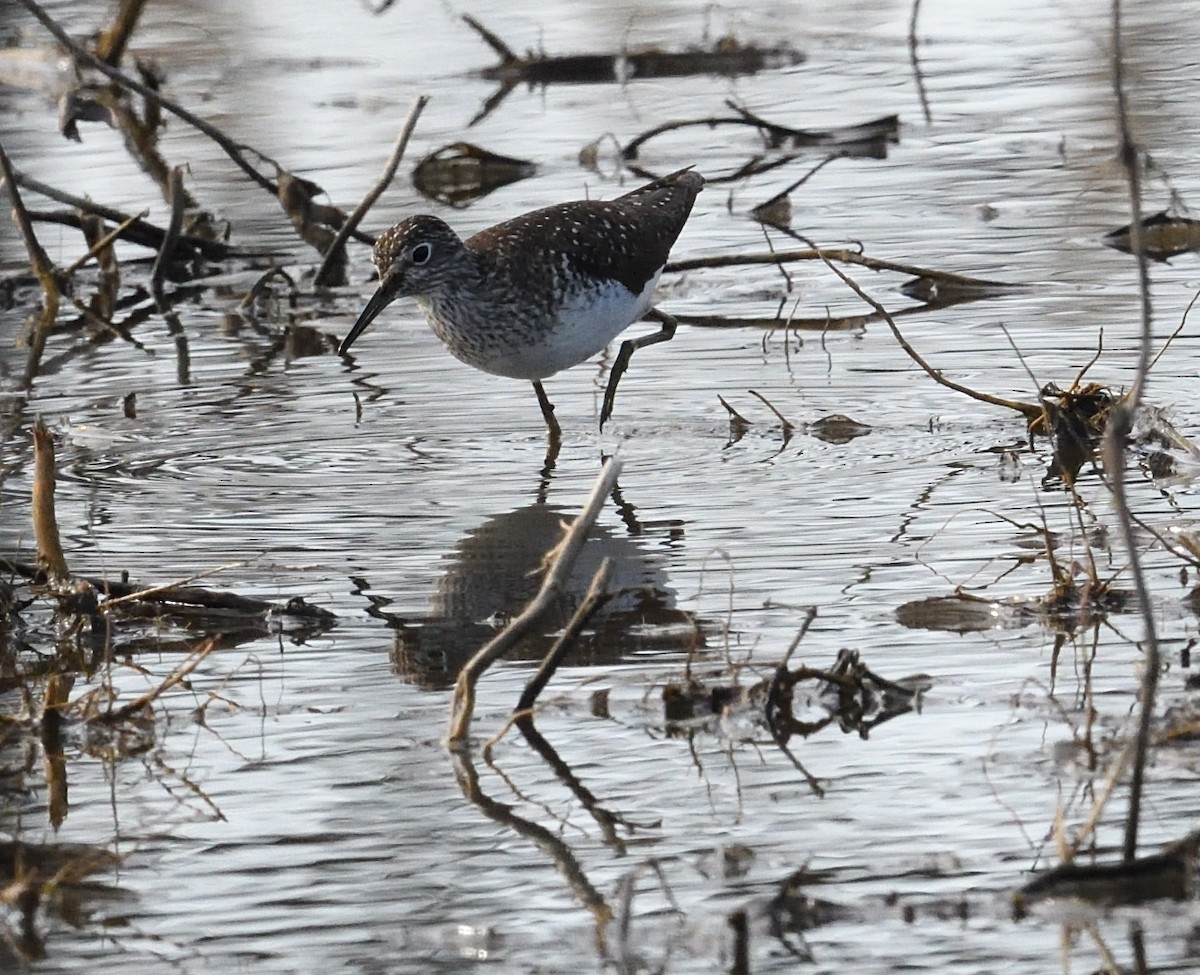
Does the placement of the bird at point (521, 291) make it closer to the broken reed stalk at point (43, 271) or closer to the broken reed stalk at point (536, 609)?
the broken reed stalk at point (43, 271)

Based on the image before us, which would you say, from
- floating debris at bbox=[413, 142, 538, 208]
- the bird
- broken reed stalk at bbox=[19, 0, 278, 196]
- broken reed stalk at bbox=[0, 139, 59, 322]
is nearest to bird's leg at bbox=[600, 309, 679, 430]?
the bird

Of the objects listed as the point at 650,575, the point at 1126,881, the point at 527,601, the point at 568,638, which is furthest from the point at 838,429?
the point at 1126,881

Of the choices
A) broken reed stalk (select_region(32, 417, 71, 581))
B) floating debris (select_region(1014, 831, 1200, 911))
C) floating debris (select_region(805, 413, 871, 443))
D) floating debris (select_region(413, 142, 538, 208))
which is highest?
floating debris (select_region(413, 142, 538, 208))

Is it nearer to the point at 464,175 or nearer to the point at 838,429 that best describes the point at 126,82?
the point at 838,429

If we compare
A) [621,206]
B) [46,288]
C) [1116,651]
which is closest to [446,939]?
[1116,651]

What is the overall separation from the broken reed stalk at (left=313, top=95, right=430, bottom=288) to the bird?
2.66 ft

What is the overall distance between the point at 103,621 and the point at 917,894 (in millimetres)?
2739

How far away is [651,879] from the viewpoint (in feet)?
13.9

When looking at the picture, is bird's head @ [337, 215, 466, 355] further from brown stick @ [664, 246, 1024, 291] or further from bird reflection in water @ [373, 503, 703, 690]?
brown stick @ [664, 246, 1024, 291]

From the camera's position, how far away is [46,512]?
5.96 metres

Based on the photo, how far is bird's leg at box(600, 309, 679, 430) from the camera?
809 centimetres

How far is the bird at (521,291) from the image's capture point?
8031mm

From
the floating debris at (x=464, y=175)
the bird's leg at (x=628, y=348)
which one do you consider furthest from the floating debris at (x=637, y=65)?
the bird's leg at (x=628, y=348)

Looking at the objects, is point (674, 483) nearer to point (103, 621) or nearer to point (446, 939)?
point (103, 621)
